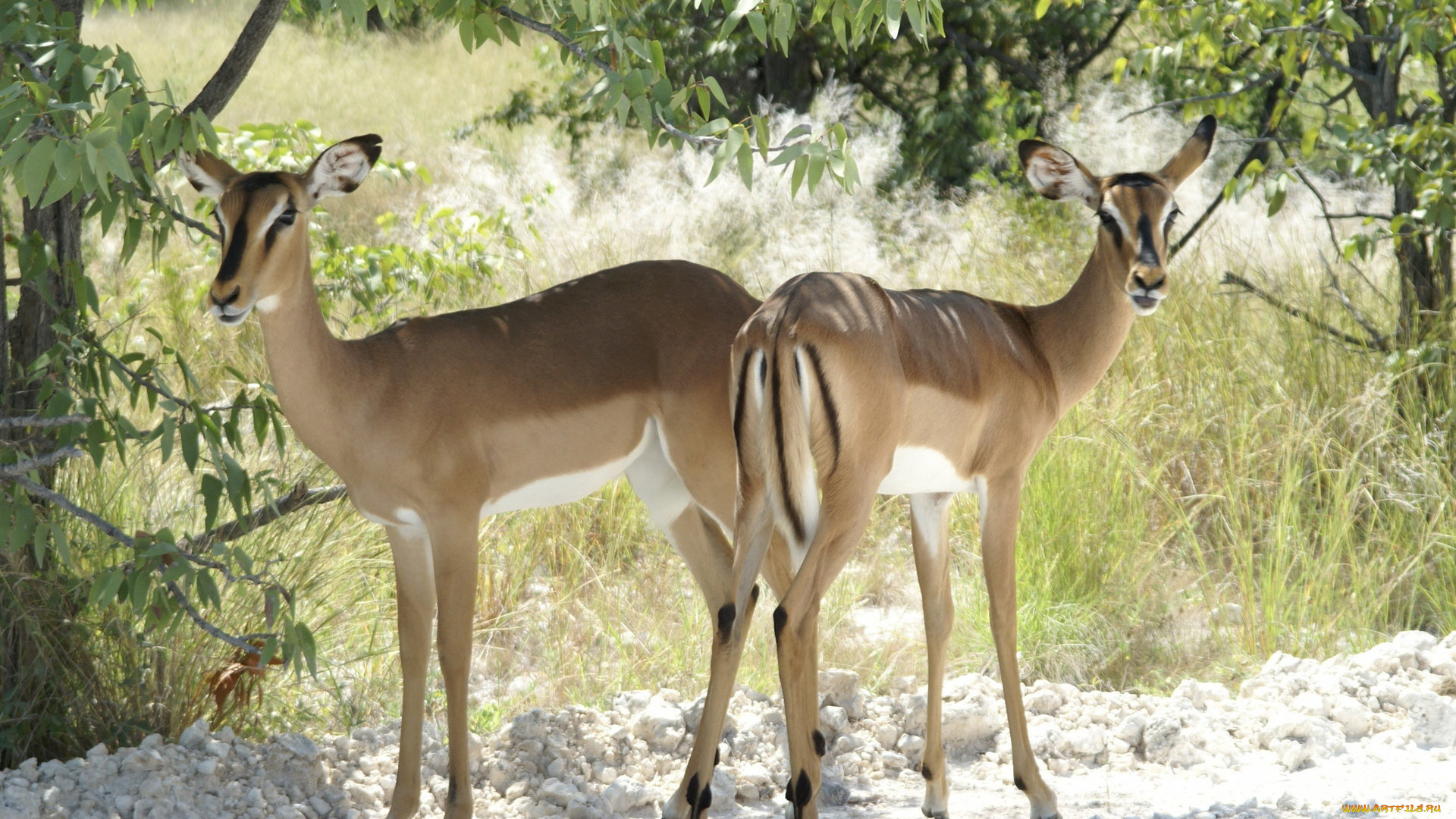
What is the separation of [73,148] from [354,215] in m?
10.2

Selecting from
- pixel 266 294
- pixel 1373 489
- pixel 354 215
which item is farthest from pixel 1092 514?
pixel 354 215

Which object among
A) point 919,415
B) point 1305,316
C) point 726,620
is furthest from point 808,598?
point 1305,316

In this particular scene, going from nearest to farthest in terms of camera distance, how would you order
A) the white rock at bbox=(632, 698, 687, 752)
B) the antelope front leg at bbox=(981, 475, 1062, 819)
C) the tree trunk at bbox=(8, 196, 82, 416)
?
1. the antelope front leg at bbox=(981, 475, 1062, 819)
2. the tree trunk at bbox=(8, 196, 82, 416)
3. the white rock at bbox=(632, 698, 687, 752)

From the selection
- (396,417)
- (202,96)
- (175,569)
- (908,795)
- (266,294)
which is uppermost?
(202,96)

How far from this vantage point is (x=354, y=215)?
12.6 meters

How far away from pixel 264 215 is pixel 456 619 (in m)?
1.22

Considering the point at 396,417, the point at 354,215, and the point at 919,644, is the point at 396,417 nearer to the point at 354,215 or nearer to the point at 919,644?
the point at 919,644

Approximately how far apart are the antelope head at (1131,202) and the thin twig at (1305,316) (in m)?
2.87

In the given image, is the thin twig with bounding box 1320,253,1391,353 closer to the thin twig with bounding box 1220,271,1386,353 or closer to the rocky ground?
the thin twig with bounding box 1220,271,1386,353

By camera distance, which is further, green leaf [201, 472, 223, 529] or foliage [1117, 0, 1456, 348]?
foliage [1117, 0, 1456, 348]

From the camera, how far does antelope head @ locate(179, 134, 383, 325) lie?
346 cm

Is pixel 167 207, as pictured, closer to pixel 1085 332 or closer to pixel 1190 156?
pixel 1085 332

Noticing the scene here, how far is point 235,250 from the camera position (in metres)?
3.49

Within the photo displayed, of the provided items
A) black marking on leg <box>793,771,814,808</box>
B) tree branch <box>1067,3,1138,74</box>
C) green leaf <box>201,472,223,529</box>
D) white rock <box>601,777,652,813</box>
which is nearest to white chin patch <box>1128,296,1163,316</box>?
black marking on leg <box>793,771,814,808</box>
